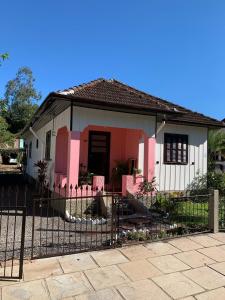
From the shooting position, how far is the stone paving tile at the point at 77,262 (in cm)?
492

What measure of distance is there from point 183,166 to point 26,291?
9.53 meters

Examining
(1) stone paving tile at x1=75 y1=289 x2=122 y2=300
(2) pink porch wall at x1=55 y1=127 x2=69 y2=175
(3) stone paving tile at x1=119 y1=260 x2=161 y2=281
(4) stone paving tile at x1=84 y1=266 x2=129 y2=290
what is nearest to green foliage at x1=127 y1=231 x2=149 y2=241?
(3) stone paving tile at x1=119 y1=260 x2=161 y2=281

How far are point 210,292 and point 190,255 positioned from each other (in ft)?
5.00

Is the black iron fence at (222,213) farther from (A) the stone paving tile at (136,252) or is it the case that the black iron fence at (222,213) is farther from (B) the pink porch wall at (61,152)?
(B) the pink porch wall at (61,152)

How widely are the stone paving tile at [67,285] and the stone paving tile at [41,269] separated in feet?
0.66

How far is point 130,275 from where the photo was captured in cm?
467

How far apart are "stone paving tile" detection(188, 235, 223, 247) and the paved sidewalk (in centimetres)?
16

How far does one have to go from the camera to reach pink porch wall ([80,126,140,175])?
40.0ft

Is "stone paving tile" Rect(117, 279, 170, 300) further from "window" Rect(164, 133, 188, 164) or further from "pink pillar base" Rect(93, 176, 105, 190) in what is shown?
"window" Rect(164, 133, 188, 164)

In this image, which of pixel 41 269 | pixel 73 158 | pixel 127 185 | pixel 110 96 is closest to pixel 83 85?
pixel 110 96

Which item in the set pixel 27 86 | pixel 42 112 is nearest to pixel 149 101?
pixel 42 112

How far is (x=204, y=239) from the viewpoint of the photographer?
263 inches

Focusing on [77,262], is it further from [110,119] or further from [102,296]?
[110,119]

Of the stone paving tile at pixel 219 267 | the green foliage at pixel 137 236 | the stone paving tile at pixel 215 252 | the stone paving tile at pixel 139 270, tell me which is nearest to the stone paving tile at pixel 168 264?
the stone paving tile at pixel 139 270
